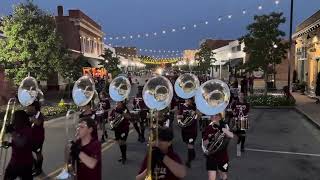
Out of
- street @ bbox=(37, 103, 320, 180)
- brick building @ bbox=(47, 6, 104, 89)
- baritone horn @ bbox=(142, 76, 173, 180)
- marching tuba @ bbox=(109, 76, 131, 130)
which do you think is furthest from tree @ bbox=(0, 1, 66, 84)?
brick building @ bbox=(47, 6, 104, 89)

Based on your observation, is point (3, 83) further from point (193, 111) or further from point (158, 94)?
point (158, 94)

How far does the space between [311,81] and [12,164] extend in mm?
33055

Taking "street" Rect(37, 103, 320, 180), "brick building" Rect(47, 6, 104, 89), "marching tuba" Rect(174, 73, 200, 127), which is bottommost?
"street" Rect(37, 103, 320, 180)

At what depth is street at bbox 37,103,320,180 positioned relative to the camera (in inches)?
424

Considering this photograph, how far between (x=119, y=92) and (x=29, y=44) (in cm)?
1498

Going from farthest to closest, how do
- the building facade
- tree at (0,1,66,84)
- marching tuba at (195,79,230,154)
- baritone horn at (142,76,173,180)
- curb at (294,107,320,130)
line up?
the building facade, tree at (0,1,66,84), curb at (294,107,320,130), marching tuba at (195,79,230,154), baritone horn at (142,76,173,180)

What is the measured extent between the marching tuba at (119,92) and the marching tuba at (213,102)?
3227 millimetres

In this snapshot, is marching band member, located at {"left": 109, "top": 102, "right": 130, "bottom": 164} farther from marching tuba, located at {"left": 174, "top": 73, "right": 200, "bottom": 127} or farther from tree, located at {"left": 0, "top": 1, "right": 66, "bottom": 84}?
tree, located at {"left": 0, "top": 1, "right": 66, "bottom": 84}

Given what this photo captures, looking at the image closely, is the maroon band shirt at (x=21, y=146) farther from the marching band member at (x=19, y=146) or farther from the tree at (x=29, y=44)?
the tree at (x=29, y=44)

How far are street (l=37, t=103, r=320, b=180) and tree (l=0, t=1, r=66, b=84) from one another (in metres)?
7.87

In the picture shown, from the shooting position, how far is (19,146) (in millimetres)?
7406

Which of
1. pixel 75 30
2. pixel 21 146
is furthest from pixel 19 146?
pixel 75 30

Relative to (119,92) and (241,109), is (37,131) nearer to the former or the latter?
(119,92)

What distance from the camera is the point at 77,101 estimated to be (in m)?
11.6
